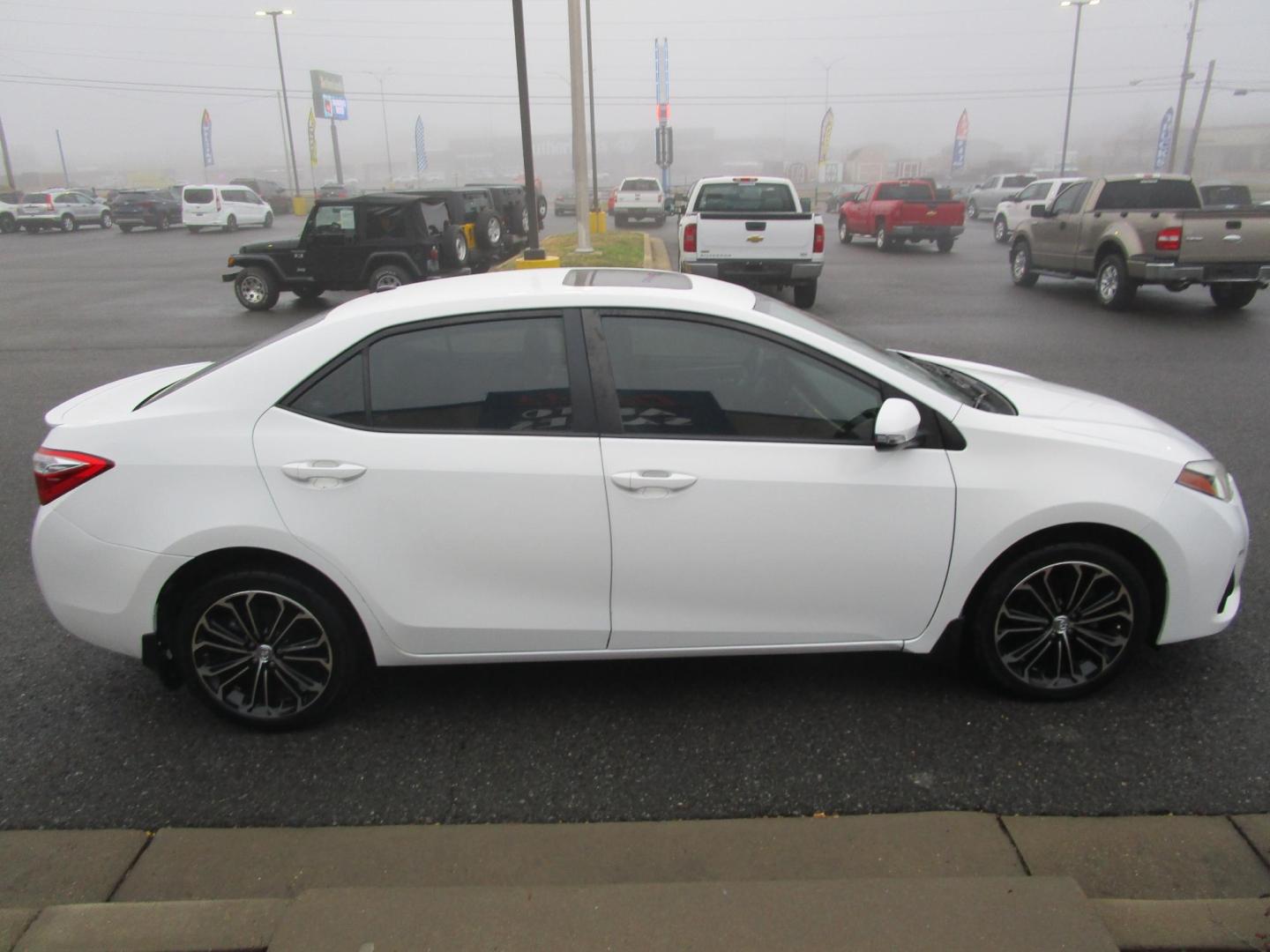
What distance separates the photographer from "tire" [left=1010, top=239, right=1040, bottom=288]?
16562 millimetres

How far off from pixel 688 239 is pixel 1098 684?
34.2 ft

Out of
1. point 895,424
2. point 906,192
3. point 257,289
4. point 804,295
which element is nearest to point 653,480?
point 895,424

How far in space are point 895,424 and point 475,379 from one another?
4.84 ft

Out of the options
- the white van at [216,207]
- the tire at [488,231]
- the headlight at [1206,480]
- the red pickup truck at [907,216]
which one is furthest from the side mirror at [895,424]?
the white van at [216,207]

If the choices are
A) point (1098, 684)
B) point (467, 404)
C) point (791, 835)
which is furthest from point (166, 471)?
point (1098, 684)

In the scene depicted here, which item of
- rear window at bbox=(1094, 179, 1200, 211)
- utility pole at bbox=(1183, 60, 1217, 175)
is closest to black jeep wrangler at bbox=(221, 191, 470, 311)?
rear window at bbox=(1094, 179, 1200, 211)

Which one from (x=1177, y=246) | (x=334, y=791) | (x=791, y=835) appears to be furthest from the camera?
(x=1177, y=246)

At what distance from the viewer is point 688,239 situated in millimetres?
13156

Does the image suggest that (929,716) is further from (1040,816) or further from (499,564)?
(499,564)

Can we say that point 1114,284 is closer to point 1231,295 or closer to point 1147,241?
point 1147,241

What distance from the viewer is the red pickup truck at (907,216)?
2423cm

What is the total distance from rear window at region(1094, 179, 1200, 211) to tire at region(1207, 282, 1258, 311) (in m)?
1.43

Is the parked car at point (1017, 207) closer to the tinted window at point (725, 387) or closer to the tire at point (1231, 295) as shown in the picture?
the tire at point (1231, 295)

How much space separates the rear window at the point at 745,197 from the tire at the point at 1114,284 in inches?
185
